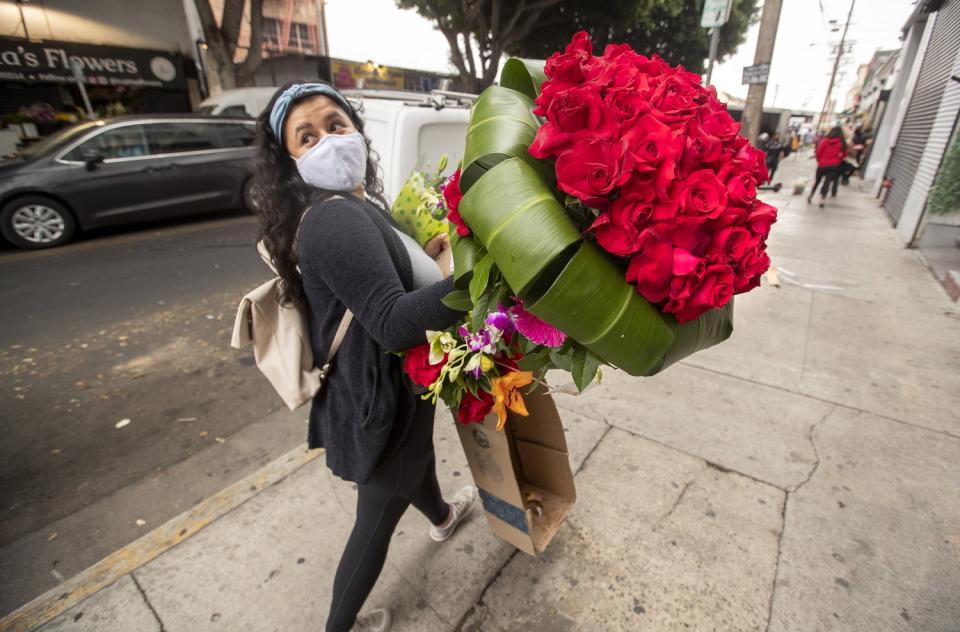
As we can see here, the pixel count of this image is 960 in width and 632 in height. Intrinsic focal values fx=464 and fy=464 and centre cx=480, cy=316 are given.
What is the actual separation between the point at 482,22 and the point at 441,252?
15.3 metres

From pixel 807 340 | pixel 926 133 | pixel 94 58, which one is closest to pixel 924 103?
pixel 926 133

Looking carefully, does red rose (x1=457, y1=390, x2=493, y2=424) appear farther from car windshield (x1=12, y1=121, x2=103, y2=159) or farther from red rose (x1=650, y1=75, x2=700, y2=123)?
car windshield (x1=12, y1=121, x2=103, y2=159)

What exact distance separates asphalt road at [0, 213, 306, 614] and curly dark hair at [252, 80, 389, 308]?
71.1 inches

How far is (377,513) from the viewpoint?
151 cm

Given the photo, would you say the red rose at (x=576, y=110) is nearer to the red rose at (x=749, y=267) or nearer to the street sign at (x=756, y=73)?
the red rose at (x=749, y=267)

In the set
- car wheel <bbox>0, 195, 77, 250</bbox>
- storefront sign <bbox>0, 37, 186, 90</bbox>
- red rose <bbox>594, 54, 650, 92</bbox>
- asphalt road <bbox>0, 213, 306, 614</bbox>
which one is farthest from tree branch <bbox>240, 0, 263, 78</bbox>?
red rose <bbox>594, 54, 650, 92</bbox>

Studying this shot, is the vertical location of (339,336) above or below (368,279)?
below

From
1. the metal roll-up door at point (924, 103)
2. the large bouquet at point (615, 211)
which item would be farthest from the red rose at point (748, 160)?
the metal roll-up door at point (924, 103)

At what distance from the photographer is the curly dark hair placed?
1.37m

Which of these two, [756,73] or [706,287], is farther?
[756,73]

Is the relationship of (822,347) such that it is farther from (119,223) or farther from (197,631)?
(119,223)

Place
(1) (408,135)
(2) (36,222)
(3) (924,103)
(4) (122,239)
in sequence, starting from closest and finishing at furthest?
(1) (408,135) → (2) (36,222) → (4) (122,239) → (3) (924,103)

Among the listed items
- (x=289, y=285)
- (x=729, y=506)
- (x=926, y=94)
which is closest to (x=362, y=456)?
(x=289, y=285)

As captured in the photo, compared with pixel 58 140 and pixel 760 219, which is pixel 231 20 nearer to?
pixel 58 140
